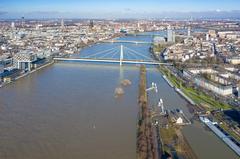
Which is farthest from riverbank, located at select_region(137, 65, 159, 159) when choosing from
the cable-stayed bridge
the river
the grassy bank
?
the cable-stayed bridge

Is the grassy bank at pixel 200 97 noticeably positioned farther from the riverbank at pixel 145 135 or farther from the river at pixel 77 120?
the riverbank at pixel 145 135

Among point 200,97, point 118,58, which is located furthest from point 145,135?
point 118,58

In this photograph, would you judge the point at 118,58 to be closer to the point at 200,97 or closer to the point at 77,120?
the point at 200,97

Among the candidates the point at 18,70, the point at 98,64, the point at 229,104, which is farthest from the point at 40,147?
the point at 98,64

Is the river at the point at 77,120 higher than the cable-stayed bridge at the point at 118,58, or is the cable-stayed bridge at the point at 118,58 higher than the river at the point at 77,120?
the cable-stayed bridge at the point at 118,58

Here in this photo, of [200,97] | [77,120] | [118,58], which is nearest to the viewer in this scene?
[77,120]

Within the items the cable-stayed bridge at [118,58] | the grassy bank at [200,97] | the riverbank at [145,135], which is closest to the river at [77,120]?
the riverbank at [145,135]
